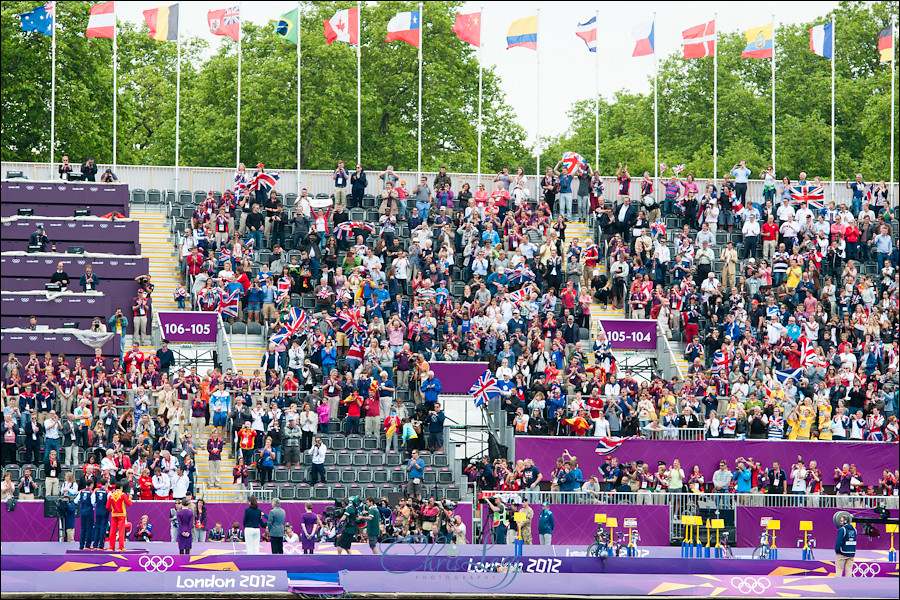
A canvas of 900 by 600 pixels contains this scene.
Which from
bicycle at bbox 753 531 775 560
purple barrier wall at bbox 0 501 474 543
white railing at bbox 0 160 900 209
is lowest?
bicycle at bbox 753 531 775 560

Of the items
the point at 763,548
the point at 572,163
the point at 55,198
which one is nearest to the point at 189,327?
the point at 55,198

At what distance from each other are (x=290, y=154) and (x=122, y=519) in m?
40.6

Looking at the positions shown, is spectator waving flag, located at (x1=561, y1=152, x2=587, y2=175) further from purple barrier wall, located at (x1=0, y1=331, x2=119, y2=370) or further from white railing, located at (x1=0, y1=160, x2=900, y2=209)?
purple barrier wall, located at (x1=0, y1=331, x2=119, y2=370)

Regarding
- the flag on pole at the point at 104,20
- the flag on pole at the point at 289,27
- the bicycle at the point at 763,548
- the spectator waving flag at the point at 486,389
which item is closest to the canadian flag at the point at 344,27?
the flag on pole at the point at 289,27

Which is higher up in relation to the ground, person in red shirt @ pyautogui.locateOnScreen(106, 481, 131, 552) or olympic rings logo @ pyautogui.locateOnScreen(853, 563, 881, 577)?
person in red shirt @ pyautogui.locateOnScreen(106, 481, 131, 552)

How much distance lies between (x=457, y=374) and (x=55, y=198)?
48.1ft

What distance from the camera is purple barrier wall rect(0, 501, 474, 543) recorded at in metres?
35.6

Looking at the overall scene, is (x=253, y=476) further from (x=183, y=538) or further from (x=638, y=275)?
(x=638, y=275)

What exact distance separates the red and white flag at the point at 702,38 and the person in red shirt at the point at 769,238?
839cm

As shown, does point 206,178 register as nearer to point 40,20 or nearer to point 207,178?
point 207,178

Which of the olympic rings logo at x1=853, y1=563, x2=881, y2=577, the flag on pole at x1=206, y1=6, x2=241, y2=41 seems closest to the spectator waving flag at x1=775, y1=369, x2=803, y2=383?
the olympic rings logo at x1=853, y1=563, x2=881, y2=577

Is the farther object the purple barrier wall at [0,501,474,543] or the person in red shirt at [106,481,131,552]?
the purple barrier wall at [0,501,474,543]

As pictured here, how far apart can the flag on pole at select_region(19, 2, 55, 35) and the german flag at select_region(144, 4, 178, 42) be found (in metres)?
3.36

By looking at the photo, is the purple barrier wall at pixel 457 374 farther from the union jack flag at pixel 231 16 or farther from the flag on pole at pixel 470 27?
→ the union jack flag at pixel 231 16
